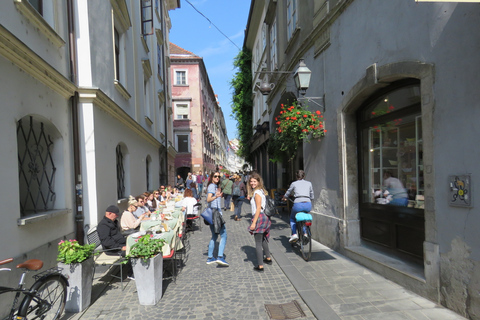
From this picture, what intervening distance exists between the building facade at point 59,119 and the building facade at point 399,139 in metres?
5.25

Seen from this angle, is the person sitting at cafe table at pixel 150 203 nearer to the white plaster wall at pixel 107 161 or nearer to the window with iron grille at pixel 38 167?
the white plaster wall at pixel 107 161

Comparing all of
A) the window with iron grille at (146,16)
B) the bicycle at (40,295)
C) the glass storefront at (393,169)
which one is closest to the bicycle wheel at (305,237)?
the glass storefront at (393,169)

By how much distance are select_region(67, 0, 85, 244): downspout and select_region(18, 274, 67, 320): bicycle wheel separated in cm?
269

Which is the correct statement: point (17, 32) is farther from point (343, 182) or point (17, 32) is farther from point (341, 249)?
point (341, 249)

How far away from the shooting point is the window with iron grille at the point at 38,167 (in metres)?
5.27

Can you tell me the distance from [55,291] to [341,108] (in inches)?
225

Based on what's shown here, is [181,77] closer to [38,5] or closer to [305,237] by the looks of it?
[38,5]

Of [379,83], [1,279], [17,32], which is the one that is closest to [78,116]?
[17,32]

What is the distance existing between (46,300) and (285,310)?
2892 mm

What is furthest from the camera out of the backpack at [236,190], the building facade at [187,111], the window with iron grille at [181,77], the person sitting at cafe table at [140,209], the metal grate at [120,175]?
the window with iron grille at [181,77]

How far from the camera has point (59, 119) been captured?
5.74 metres

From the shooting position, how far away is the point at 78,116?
6.38 metres

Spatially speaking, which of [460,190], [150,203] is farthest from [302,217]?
[150,203]

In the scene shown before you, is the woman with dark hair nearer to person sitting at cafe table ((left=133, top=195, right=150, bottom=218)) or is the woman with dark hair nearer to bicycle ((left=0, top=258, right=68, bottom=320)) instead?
person sitting at cafe table ((left=133, top=195, right=150, bottom=218))
